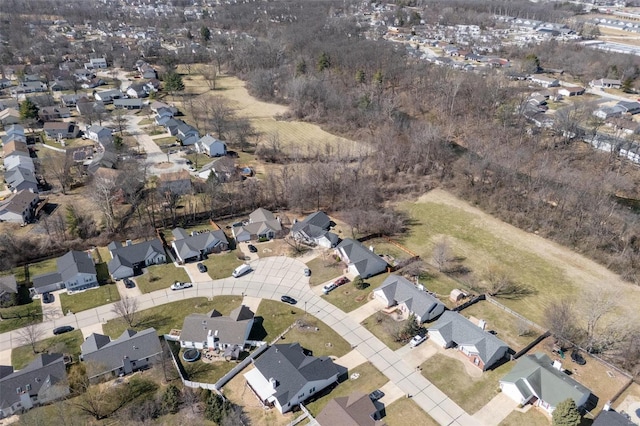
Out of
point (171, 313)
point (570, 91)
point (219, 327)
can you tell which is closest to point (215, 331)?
point (219, 327)

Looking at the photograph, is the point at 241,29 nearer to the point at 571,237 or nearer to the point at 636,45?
the point at 636,45

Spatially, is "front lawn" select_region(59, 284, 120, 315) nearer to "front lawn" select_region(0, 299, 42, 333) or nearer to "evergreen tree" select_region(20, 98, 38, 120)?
"front lawn" select_region(0, 299, 42, 333)

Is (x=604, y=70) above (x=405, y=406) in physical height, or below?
above

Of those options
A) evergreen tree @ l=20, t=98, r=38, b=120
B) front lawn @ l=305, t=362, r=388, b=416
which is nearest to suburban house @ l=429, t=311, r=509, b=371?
front lawn @ l=305, t=362, r=388, b=416

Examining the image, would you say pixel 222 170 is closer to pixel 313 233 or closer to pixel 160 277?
pixel 313 233

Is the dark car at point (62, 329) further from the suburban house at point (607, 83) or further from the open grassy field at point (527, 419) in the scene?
the suburban house at point (607, 83)

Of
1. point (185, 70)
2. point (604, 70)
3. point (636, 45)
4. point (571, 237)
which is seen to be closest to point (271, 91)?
point (185, 70)
